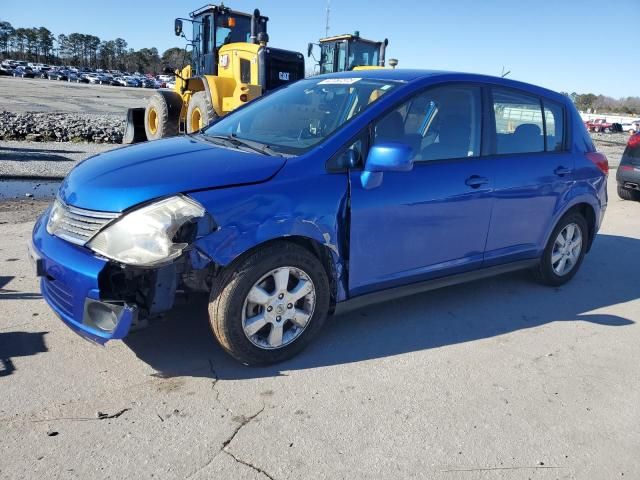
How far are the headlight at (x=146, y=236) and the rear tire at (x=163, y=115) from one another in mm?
8984

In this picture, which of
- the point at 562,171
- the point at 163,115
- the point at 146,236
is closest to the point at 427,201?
the point at 562,171

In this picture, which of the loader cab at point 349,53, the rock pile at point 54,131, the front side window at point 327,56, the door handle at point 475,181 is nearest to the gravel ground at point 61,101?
the rock pile at point 54,131

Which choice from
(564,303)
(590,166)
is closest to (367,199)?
(564,303)

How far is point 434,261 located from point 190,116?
8389 millimetres

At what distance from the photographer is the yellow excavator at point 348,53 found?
13.9 meters

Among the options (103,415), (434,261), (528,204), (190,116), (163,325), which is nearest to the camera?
(103,415)

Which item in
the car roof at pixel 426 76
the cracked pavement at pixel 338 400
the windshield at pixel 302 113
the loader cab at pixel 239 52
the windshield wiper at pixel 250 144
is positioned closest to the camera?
the cracked pavement at pixel 338 400

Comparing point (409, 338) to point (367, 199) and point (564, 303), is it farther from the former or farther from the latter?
point (564, 303)

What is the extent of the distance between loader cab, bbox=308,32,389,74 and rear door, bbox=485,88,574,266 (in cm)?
957

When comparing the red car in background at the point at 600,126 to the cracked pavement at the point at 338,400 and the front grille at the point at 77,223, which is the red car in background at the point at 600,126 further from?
the front grille at the point at 77,223

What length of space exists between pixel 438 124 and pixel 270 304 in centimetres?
184

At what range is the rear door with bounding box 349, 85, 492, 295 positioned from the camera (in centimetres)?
353

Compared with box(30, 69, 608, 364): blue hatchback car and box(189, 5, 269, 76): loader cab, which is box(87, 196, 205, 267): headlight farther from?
box(189, 5, 269, 76): loader cab

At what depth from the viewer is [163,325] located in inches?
146
